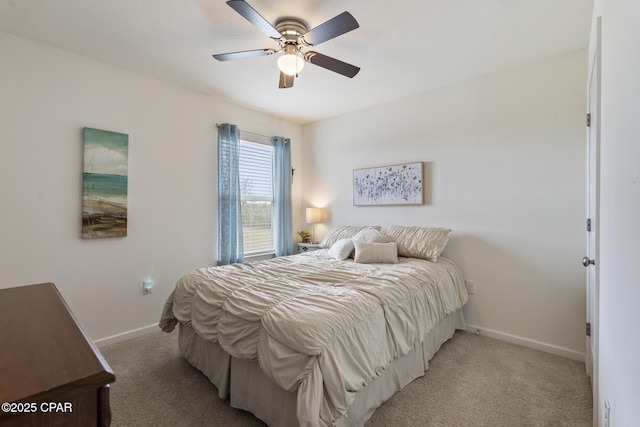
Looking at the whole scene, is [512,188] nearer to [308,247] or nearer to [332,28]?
[332,28]

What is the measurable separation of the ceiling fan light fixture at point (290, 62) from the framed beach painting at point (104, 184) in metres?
1.80

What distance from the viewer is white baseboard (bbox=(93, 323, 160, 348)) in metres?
2.68

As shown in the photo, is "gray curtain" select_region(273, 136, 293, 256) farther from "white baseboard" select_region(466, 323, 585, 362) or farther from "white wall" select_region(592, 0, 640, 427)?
"white wall" select_region(592, 0, 640, 427)

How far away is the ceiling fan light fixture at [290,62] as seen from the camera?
2064 millimetres

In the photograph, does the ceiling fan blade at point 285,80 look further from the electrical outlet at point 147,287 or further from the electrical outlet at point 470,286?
the electrical outlet at point 470,286

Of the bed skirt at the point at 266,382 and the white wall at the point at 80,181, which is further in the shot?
the white wall at the point at 80,181

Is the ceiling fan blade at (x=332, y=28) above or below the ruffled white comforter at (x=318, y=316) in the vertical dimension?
above

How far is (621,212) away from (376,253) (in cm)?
196

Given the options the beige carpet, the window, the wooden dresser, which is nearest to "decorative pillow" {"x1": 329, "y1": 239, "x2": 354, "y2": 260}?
the beige carpet

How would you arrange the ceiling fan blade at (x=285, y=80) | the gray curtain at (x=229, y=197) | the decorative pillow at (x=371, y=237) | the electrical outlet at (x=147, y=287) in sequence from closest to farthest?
the ceiling fan blade at (x=285, y=80), the electrical outlet at (x=147, y=287), the decorative pillow at (x=371, y=237), the gray curtain at (x=229, y=197)

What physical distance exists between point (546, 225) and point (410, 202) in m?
1.28

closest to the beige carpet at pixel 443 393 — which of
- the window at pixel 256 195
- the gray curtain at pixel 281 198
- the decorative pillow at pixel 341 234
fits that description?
the decorative pillow at pixel 341 234

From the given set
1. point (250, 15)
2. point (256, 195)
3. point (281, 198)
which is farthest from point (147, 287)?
point (250, 15)

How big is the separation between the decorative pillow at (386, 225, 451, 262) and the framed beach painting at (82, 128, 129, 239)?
275cm
